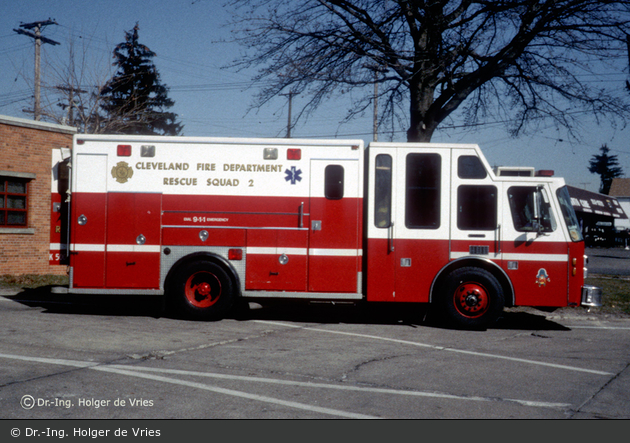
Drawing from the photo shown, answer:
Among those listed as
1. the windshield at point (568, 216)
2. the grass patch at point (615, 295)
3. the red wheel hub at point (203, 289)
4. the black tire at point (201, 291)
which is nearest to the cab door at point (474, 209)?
the windshield at point (568, 216)

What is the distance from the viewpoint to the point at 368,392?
5703 mm

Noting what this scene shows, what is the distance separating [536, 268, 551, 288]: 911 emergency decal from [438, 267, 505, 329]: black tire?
59 centimetres

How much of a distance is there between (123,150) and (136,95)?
26.6m

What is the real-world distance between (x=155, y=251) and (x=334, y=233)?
9.40 feet

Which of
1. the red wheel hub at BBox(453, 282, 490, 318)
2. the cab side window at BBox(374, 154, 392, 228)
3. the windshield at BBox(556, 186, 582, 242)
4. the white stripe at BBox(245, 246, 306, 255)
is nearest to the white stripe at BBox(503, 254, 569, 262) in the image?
the windshield at BBox(556, 186, 582, 242)

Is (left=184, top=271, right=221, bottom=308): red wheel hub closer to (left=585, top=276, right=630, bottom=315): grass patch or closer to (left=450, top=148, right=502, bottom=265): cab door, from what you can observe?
(left=450, top=148, right=502, bottom=265): cab door

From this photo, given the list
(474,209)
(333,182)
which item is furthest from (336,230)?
(474,209)

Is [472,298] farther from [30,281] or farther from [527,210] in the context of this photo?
[30,281]

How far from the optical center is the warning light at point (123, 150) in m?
9.72

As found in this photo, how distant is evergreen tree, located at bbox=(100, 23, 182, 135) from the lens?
107 feet

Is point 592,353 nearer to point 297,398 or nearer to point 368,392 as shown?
point 368,392

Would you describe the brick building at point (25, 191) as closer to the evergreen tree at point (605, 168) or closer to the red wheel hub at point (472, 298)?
the red wheel hub at point (472, 298)

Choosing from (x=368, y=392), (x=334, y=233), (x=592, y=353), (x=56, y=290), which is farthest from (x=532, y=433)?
(x=56, y=290)

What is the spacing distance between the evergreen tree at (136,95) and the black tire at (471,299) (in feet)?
81.5
